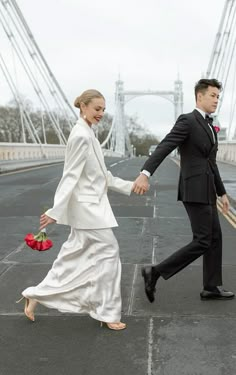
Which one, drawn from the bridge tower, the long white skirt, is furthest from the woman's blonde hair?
the bridge tower

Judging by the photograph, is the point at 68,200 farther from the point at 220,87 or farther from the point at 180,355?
the point at 220,87

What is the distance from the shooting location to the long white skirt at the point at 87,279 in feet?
11.5

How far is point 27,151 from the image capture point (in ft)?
103

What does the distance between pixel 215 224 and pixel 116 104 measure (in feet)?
308

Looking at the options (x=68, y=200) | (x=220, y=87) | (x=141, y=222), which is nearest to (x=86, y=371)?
(x=68, y=200)

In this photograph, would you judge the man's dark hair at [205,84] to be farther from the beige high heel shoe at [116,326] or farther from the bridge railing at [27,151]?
the bridge railing at [27,151]

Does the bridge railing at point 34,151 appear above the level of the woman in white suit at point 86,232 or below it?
above

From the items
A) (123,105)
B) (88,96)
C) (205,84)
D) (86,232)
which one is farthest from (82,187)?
(123,105)

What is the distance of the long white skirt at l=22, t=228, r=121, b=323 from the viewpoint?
11.5ft

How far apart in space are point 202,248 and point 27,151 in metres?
28.1

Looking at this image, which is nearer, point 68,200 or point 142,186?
point 68,200

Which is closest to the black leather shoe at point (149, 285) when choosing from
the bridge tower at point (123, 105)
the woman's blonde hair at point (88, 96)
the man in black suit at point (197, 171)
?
the man in black suit at point (197, 171)

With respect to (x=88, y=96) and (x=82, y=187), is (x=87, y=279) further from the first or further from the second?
(x=88, y=96)

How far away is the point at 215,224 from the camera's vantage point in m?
4.15
